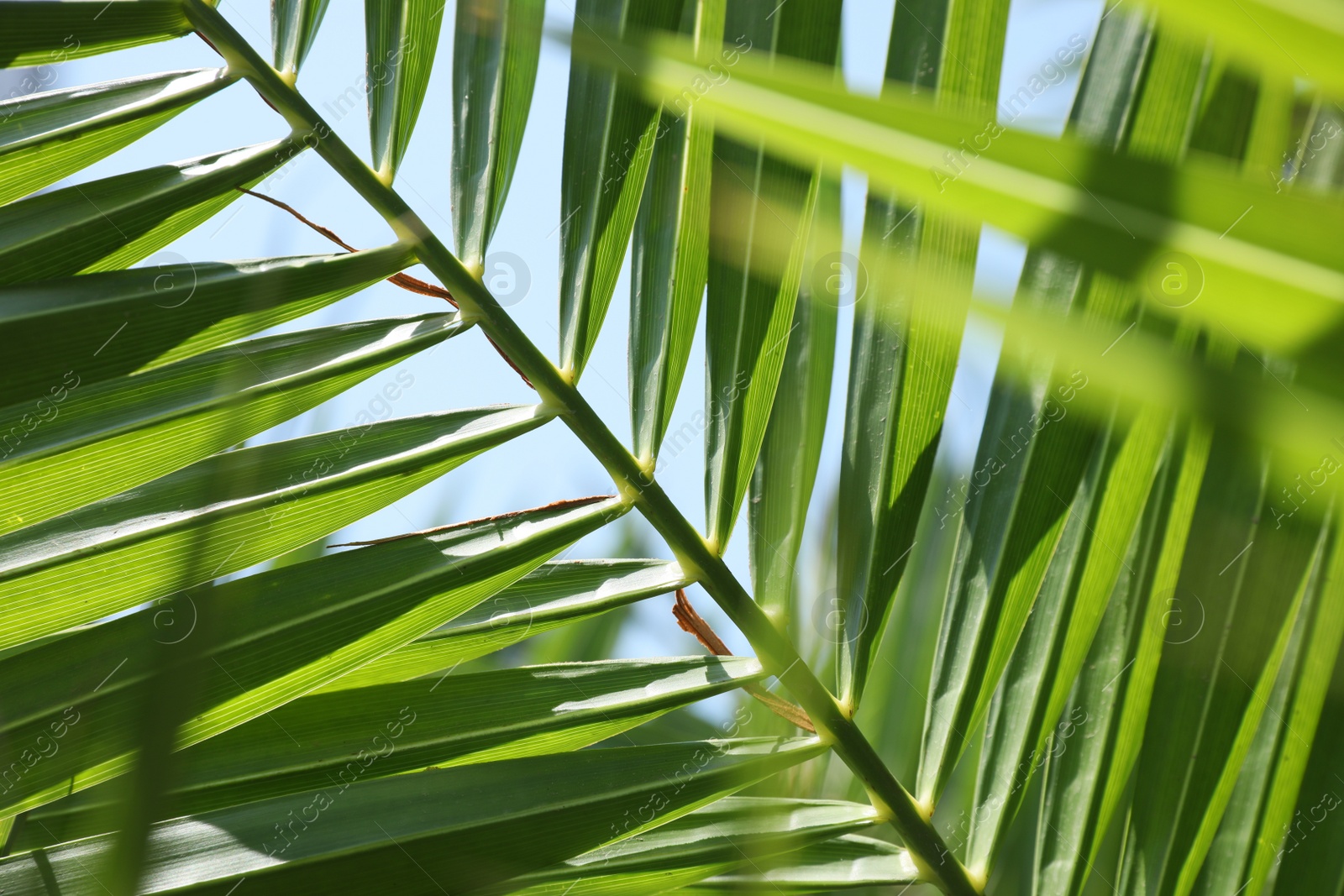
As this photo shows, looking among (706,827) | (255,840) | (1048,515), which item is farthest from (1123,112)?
(255,840)

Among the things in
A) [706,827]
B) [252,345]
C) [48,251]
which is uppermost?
[48,251]

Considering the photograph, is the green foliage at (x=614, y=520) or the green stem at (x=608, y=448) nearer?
the green foliage at (x=614, y=520)

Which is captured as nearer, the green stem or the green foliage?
the green foliage

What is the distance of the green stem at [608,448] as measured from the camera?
752 mm

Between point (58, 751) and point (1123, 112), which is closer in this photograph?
point (1123, 112)

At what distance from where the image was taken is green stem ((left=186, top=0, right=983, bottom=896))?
0.75 metres

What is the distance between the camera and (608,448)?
770 millimetres

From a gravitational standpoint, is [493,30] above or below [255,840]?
above

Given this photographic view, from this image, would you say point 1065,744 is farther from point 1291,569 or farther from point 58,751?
point 58,751

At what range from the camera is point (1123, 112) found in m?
0.57

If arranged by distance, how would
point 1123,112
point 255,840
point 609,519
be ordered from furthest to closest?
point 609,519 < point 255,840 < point 1123,112

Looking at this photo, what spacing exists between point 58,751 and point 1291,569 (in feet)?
3.22

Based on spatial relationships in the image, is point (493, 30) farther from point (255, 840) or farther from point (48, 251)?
point (255, 840)

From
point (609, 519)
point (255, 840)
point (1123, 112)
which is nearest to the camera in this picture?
point (1123, 112)
